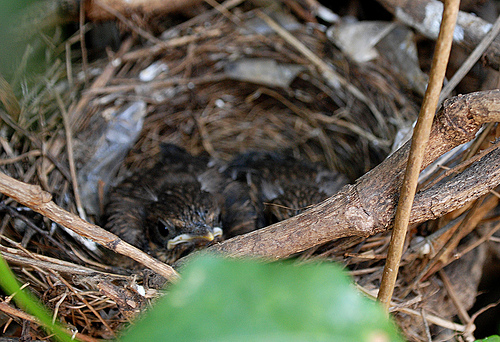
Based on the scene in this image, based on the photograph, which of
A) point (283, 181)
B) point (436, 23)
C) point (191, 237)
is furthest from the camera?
point (283, 181)

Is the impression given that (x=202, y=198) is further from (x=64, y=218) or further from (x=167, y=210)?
(x=64, y=218)

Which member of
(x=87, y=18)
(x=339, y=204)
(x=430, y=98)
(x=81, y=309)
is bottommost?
(x=81, y=309)

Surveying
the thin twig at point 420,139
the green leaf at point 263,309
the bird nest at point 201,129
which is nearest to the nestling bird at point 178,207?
the bird nest at point 201,129

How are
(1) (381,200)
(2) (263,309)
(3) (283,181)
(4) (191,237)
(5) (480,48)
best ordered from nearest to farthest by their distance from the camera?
(2) (263,309), (1) (381,200), (5) (480,48), (4) (191,237), (3) (283,181)

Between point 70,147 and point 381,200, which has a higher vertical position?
point 381,200

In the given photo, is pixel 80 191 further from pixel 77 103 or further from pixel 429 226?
pixel 429 226

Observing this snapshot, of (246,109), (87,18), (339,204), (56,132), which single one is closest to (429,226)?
(339,204)

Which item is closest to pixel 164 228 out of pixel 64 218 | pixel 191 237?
pixel 191 237
